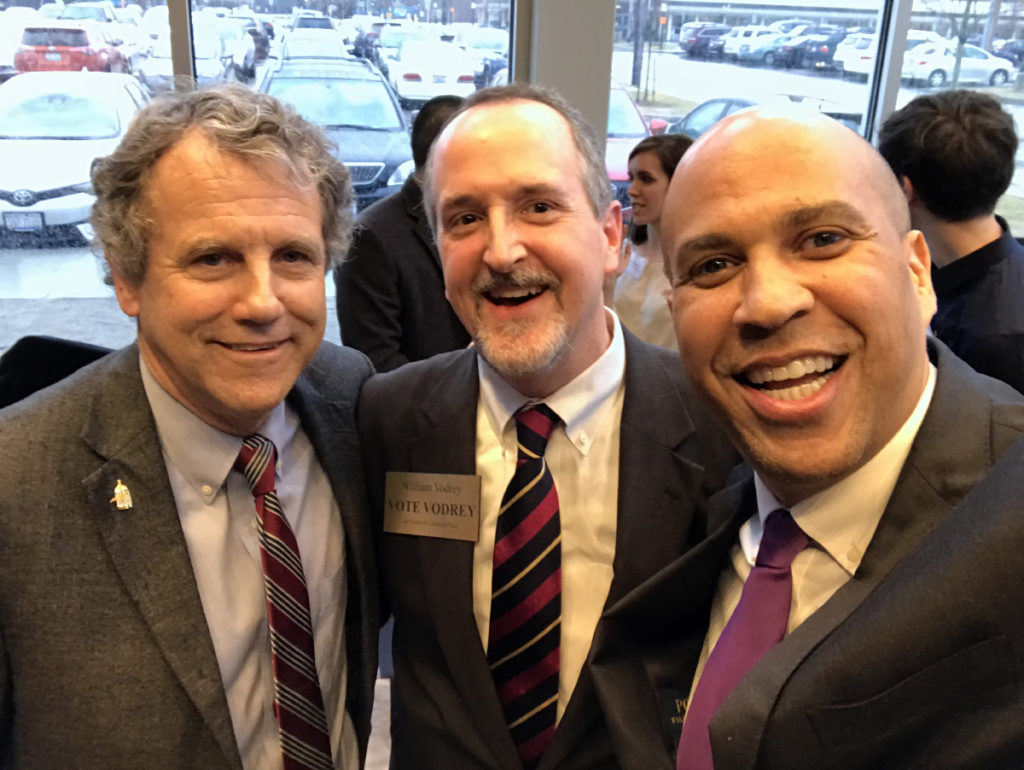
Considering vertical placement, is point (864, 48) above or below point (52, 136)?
above

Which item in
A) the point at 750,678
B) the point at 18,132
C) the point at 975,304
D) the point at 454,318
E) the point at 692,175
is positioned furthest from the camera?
the point at 18,132

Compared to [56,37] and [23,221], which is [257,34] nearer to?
[56,37]

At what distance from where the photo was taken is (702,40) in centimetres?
457

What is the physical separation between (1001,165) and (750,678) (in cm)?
238

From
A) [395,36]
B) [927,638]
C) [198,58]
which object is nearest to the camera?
[927,638]

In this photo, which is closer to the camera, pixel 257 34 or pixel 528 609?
pixel 528 609

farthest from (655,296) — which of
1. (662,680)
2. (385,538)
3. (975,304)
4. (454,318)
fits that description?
(662,680)

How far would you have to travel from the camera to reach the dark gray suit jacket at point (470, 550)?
1542 mm

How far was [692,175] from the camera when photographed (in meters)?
1.24

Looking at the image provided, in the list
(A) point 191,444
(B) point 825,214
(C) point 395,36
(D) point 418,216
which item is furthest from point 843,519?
(C) point 395,36

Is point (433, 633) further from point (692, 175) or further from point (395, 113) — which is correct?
point (395, 113)

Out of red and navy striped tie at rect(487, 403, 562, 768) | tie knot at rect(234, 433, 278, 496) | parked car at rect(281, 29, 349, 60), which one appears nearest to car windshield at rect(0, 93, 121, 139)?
parked car at rect(281, 29, 349, 60)

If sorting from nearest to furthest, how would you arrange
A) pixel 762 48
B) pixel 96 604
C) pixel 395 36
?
pixel 96 604 < pixel 395 36 < pixel 762 48

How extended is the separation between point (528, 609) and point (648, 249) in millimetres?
2149
